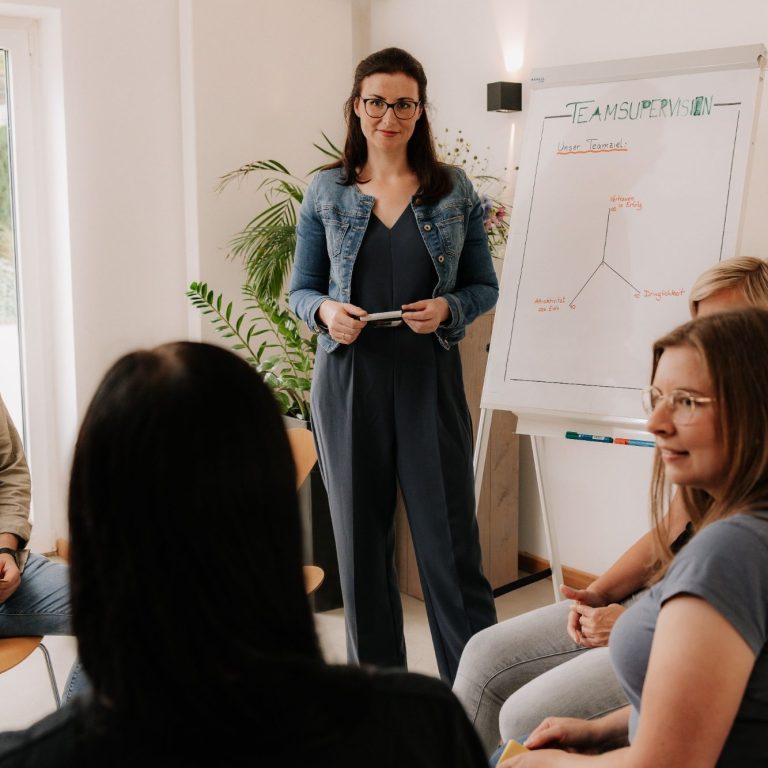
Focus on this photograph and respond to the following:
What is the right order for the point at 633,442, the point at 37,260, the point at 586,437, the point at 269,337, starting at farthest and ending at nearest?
the point at 269,337, the point at 37,260, the point at 586,437, the point at 633,442

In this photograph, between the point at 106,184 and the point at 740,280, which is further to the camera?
the point at 106,184

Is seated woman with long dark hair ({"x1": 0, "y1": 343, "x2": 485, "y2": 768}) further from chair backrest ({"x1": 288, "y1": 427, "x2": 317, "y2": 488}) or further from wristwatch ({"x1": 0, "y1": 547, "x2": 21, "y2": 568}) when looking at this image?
chair backrest ({"x1": 288, "y1": 427, "x2": 317, "y2": 488})

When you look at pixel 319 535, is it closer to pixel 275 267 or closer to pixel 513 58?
pixel 275 267

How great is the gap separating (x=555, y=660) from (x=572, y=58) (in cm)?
216

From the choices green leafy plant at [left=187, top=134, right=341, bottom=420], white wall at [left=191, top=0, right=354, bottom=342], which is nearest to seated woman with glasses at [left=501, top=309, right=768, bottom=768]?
green leafy plant at [left=187, top=134, right=341, bottom=420]

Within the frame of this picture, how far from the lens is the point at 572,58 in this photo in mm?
3109

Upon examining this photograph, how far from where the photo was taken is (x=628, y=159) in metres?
2.43

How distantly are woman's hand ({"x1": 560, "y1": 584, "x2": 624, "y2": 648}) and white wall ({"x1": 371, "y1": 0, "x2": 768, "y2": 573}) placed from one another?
1.10 m

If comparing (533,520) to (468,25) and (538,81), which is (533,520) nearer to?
(538,81)

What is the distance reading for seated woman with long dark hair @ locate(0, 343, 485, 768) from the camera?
0.69 metres

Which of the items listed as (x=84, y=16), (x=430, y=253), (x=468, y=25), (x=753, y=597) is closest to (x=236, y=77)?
(x=84, y=16)

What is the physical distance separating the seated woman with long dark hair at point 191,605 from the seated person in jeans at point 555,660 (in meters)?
0.88

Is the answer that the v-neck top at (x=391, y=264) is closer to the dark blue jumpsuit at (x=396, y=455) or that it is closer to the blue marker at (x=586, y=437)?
the dark blue jumpsuit at (x=396, y=455)

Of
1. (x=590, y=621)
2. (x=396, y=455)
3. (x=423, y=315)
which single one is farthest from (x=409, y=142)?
(x=590, y=621)
